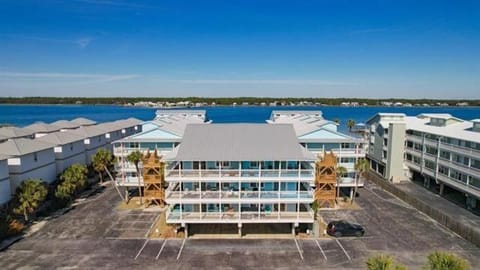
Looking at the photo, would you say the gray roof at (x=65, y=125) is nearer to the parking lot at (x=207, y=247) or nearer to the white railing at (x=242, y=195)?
the parking lot at (x=207, y=247)

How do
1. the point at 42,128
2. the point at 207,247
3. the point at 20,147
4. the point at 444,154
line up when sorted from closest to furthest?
the point at 207,247
the point at 20,147
the point at 444,154
the point at 42,128

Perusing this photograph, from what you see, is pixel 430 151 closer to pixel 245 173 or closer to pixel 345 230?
pixel 345 230

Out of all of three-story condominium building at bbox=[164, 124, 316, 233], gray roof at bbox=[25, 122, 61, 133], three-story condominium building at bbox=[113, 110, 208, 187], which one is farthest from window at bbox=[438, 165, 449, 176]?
gray roof at bbox=[25, 122, 61, 133]

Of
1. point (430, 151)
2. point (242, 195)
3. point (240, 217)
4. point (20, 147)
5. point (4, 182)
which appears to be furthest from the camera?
point (430, 151)

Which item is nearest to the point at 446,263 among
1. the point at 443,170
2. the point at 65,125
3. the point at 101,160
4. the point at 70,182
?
the point at 443,170

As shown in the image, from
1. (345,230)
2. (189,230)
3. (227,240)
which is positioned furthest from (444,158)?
(189,230)

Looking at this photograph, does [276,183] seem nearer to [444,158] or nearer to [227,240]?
[227,240]

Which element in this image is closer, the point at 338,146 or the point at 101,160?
the point at 338,146
